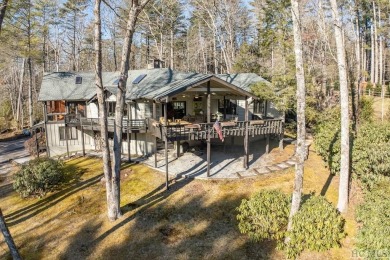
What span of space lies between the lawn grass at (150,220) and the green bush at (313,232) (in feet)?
1.28

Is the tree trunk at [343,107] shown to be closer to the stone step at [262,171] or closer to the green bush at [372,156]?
the green bush at [372,156]

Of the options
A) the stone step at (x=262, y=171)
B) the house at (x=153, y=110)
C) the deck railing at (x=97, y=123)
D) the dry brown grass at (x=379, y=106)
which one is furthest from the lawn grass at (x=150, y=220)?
the dry brown grass at (x=379, y=106)

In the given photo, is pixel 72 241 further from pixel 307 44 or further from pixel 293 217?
pixel 307 44

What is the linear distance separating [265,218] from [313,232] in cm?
189


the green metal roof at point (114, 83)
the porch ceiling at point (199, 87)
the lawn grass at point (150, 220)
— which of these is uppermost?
the green metal roof at point (114, 83)

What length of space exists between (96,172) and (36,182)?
12.2 ft

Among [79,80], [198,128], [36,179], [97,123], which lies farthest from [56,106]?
[198,128]

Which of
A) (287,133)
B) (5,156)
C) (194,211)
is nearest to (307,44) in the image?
(287,133)

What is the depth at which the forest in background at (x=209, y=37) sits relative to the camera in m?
25.3

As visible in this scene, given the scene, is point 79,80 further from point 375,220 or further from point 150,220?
point 375,220

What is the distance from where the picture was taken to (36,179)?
1633 centimetres

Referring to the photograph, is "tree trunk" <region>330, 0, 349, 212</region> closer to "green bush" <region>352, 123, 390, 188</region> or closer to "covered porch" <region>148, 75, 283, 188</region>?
"green bush" <region>352, 123, 390, 188</region>

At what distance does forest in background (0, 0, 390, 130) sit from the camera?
25344mm

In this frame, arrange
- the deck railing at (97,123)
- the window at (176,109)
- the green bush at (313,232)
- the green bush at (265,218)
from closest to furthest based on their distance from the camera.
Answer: the green bush at (313,232), the green bush at (265,218), the deck railing at (97,123), the window at (176,109)
